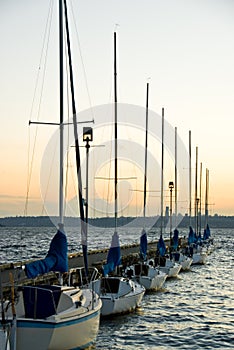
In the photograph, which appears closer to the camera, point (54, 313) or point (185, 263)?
point (54, 313)

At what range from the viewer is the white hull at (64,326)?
1664 cm

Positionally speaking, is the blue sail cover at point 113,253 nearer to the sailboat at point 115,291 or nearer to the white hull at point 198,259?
the sailboat at point 115,291

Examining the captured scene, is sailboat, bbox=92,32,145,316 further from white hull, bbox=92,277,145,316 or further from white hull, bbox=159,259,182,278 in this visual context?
white hull, bbox=159,259,182,278

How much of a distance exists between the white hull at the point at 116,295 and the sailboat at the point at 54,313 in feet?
12.7

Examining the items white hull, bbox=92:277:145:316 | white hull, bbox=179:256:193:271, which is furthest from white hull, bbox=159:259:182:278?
white hull, bbox=92:277:145:316

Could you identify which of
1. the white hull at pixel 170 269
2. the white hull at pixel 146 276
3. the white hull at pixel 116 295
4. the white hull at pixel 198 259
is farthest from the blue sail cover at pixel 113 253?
the white hull at pixel 198 259

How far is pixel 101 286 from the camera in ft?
87.8

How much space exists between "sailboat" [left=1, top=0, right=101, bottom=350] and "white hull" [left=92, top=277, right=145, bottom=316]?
3878mm

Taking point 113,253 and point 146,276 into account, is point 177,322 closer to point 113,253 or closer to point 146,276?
point 113,253

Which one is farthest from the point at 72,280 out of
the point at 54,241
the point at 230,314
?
the point at 54,241

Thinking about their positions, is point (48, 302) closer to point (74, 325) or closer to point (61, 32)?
point (74, 325)

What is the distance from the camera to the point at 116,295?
27.1 m

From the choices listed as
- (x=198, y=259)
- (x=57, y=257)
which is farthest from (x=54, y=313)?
(x=198, y=259)

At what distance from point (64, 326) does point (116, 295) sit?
32.0 feet
